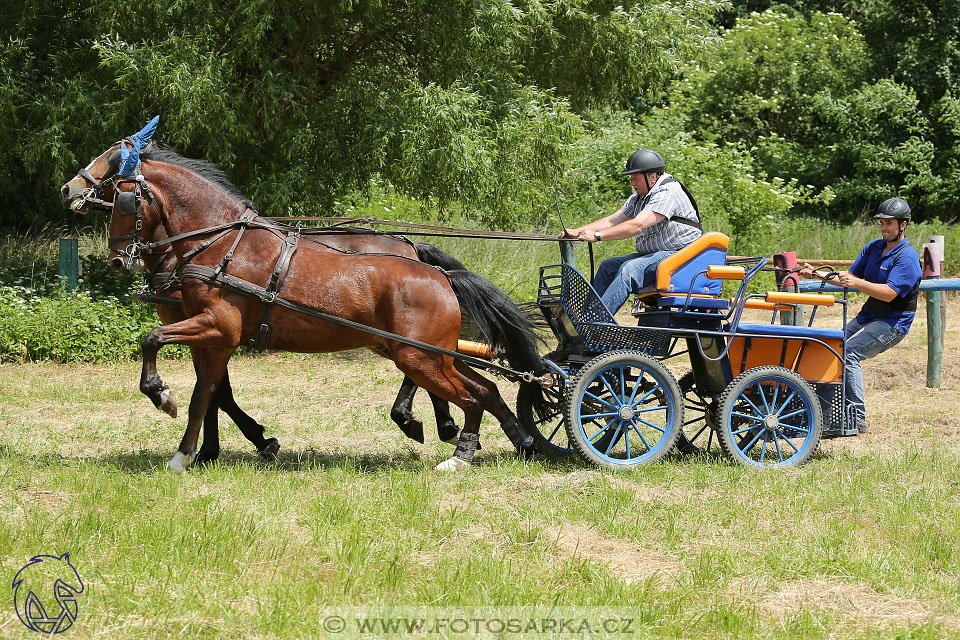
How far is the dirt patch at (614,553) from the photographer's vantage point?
14.5ft

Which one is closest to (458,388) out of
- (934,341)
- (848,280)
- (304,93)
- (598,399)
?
(598,399)

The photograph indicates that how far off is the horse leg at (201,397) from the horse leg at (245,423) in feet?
1.09

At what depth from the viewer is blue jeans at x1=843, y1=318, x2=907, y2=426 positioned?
7.04 meters

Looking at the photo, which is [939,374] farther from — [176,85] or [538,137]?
[176,85]

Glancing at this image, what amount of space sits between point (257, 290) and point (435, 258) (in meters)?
1.33

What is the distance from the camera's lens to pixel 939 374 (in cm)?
987

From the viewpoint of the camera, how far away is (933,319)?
10.0 m

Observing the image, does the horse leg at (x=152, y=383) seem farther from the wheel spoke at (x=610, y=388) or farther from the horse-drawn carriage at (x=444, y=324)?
the wheel spoke at (x=610, y=388)

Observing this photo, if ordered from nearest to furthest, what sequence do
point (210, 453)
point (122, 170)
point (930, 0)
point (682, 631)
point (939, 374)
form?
point (682, 631), point (122, 170), point (210, 453), point (939, 374), point (930, 0)

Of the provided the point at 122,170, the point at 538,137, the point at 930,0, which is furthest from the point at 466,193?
the point at 930,0

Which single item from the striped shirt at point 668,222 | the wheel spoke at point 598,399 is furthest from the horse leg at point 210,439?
the striped shirt at point 668,222

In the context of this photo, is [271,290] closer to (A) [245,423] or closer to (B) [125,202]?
(B) [125,202]

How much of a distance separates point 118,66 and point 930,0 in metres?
18.5

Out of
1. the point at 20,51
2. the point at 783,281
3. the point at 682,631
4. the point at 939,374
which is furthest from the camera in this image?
the point at 20,51
